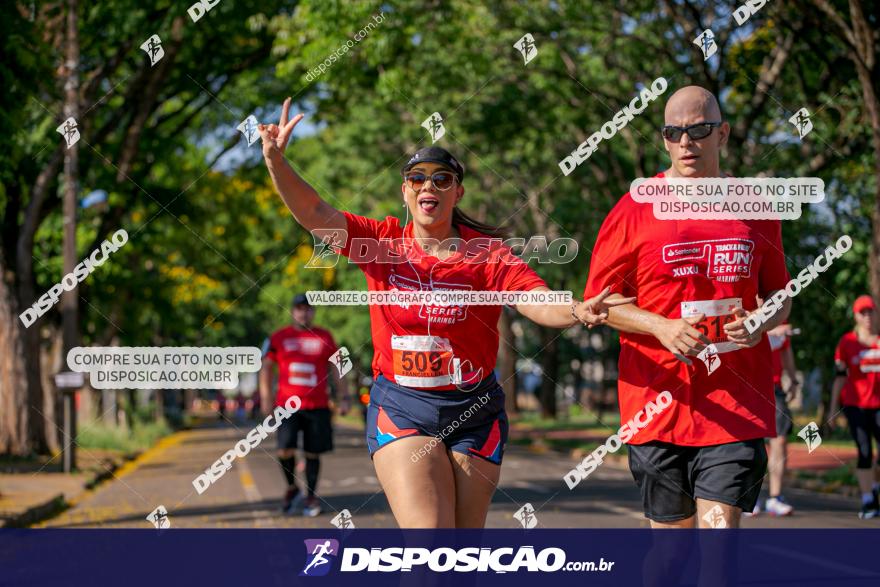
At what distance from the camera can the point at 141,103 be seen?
75.3 ft

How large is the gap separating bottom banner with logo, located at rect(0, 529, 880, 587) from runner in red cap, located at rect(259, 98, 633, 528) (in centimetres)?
23

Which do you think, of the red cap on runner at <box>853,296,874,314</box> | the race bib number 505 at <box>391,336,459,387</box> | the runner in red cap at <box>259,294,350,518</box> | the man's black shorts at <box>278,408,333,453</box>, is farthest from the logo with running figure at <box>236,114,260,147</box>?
the red cap on runner at <box>853,296,874,314</box>

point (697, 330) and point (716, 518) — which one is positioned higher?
point (697, 330)

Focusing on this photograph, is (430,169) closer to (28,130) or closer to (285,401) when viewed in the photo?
(285,401)

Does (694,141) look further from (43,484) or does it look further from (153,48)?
(153,48)

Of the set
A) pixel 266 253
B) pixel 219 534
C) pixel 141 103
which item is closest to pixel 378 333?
pixel 219 534

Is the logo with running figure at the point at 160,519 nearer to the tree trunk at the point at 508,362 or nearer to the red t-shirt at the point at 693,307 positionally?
the red t-shirt at the point at 693,307

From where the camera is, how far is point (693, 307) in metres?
5.19

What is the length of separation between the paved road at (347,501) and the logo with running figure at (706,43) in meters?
6.46

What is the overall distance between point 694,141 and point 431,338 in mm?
1349

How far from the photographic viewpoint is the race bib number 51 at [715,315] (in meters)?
5.13

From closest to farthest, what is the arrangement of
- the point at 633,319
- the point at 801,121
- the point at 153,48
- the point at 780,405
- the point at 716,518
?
1. the point at 716,518
2. the point at 633,319
3. the point at 780,405
4. the point at 801,121
5. the point at 153,48

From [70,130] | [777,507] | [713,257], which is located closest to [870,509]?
[777,507]

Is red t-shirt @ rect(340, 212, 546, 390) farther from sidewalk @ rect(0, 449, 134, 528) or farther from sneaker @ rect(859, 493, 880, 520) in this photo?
sneaker @ rect(859, 493, 880, 520)
